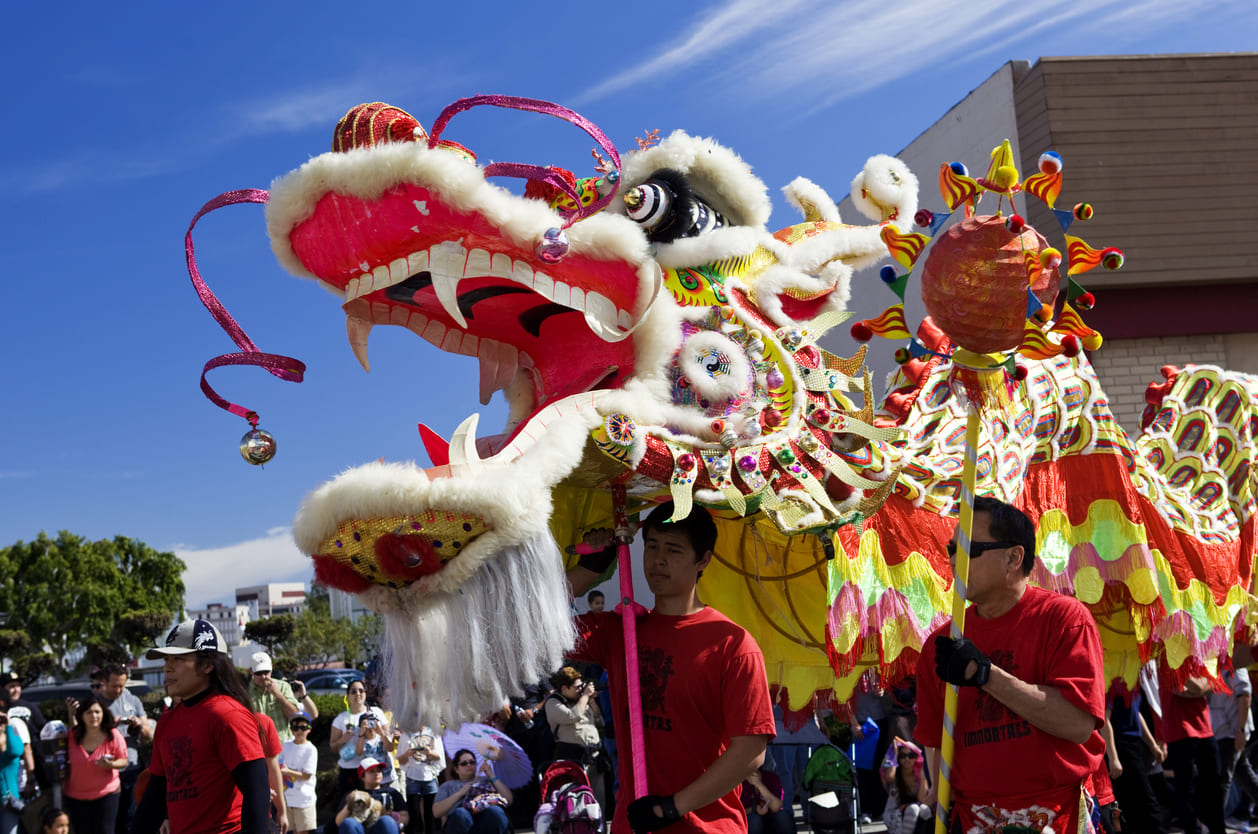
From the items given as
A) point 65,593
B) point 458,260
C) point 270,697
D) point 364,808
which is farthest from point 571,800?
→ point 65,593

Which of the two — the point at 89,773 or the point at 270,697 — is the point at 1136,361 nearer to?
the point at 270,697

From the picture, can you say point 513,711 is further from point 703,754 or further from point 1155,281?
point 1155,281

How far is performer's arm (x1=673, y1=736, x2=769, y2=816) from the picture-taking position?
2.58m

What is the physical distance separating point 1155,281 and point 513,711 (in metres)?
6.71

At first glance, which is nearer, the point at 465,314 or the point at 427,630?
the point at 427,630

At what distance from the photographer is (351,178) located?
2750 mm

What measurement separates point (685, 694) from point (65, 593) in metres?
37.1

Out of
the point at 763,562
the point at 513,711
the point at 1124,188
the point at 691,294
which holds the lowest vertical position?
the point at 513,711

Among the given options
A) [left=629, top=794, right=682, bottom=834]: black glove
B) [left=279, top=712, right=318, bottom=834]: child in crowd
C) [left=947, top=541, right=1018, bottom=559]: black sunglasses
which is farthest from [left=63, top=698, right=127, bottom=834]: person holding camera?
[left=947, top=541, right=1018, bottom=559]: black sunglasses

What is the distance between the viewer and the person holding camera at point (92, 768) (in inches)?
268

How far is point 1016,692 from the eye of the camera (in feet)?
8.14

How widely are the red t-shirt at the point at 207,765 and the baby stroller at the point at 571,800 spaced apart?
882 millimetres

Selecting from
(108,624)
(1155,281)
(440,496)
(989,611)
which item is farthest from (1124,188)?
(108,624)

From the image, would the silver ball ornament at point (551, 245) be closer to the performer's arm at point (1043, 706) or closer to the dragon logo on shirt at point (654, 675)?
the dragon logo on shirt at point (654, 675)
